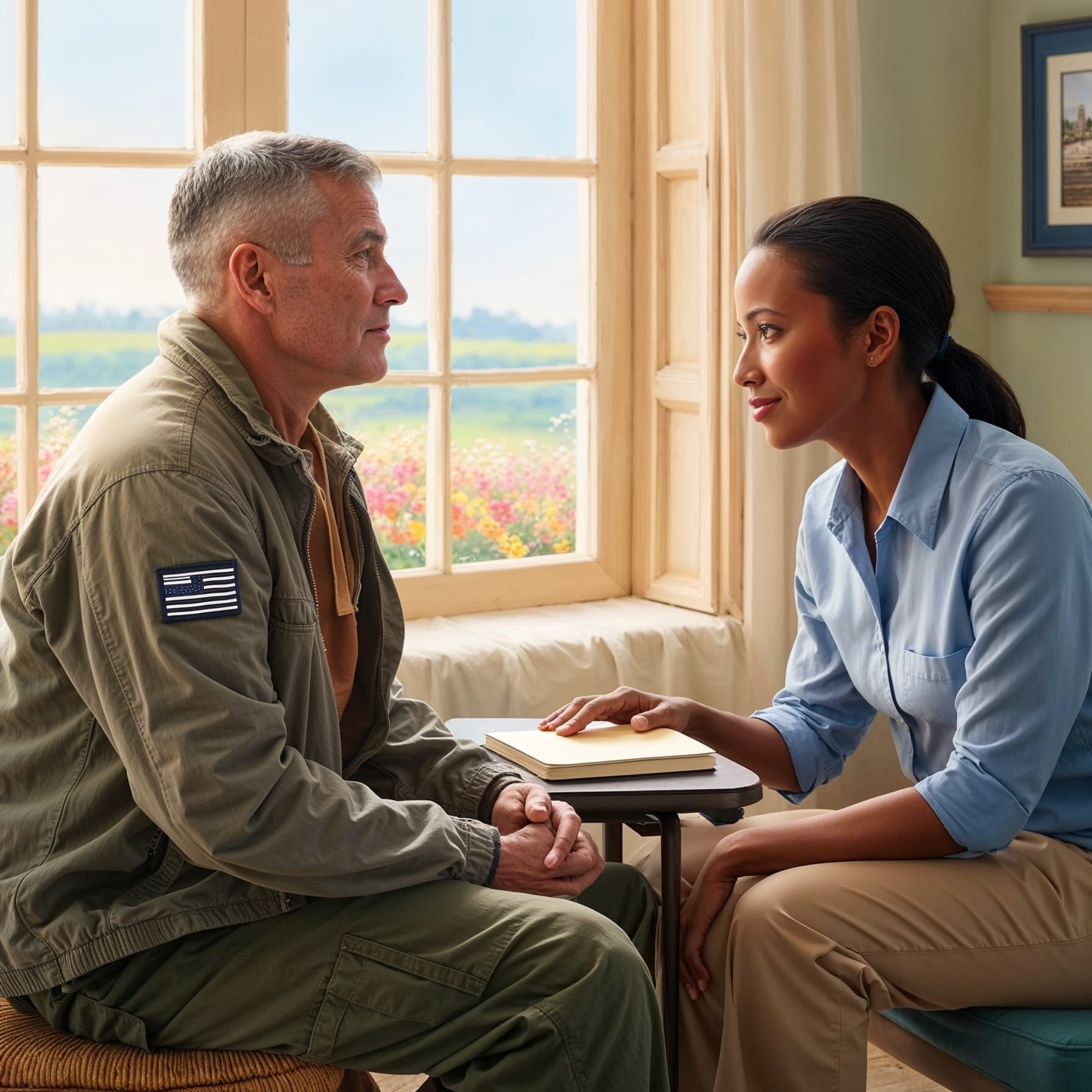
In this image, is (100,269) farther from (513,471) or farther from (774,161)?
(774,161)

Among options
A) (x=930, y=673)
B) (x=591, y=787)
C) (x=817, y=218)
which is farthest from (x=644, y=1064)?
(x=817, y=218)

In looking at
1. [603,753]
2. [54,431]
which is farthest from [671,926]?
[54,431]

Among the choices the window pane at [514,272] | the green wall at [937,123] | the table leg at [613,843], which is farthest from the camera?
the green wall at [937,123]

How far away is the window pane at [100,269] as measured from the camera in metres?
2.61

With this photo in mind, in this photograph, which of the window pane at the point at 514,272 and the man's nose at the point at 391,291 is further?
the window pane at the point at 514,272

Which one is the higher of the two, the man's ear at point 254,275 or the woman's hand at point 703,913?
the man's ear at point 254,275

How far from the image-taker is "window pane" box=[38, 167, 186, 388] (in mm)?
2605

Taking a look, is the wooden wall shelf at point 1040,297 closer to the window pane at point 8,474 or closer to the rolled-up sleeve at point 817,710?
the rolled-up sleeve at point 817,710

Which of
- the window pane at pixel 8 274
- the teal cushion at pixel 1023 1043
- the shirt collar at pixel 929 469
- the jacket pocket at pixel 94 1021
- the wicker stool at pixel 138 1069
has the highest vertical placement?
the window pane at pixel 8 274

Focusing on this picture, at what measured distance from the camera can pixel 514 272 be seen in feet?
10.0

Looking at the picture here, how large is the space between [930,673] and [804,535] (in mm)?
357

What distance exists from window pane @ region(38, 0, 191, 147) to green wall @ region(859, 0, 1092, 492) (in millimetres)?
1405

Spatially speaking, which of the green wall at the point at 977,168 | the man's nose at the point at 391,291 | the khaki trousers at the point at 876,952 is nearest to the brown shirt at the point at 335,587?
the man's nose at the point at 391,291

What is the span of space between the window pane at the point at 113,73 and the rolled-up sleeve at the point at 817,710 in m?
1.38
